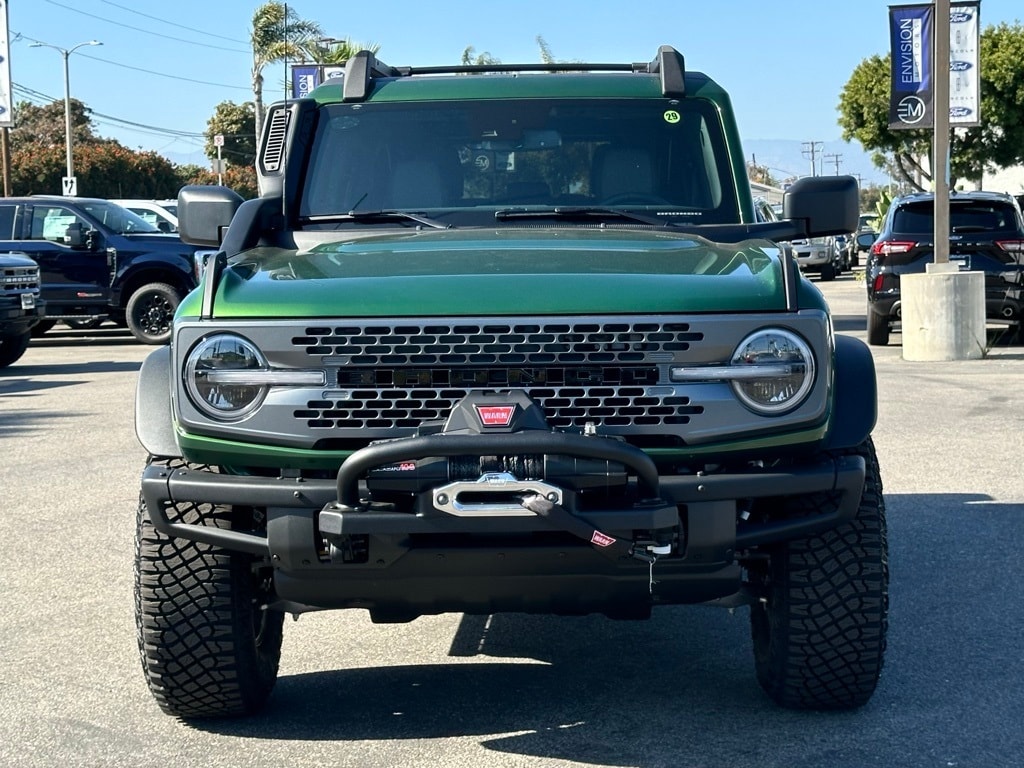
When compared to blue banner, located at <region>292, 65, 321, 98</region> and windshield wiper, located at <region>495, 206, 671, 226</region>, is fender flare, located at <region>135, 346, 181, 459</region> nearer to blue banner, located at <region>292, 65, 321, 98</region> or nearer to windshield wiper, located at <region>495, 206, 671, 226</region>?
windshield wiper, located at <region>495, 206, 671, 226</region>

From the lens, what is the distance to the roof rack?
19.9 ft

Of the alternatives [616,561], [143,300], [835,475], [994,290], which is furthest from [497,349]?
[143,300]

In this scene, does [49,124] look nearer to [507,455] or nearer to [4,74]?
[4,74]

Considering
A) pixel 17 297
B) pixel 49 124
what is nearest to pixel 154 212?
pixel 17 297

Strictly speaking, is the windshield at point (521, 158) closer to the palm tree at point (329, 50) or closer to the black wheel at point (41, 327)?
the black wheel at point (41, 327)

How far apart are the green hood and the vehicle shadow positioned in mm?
1259

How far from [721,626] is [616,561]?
204cm

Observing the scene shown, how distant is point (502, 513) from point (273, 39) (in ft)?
174

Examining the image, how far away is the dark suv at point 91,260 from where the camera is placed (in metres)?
21.0

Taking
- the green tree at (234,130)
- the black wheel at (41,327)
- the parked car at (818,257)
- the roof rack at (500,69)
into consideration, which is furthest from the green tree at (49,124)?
the roof rack at (500,69)

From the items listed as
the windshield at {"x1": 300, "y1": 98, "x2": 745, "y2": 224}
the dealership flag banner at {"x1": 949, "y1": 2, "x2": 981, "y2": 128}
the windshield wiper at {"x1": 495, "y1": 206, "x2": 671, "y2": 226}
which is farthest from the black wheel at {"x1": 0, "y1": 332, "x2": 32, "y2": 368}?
the windshield wiper at {"x1": 495, "y1": 206, "x2": 671, "y2": 226}

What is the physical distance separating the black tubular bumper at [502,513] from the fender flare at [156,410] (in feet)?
0.34

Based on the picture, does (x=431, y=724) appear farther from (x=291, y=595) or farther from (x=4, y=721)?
(x=4, y=721)

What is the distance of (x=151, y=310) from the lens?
2136 cm
